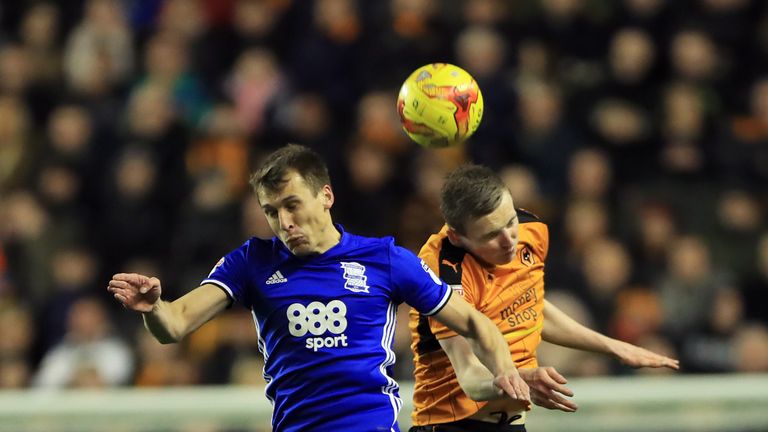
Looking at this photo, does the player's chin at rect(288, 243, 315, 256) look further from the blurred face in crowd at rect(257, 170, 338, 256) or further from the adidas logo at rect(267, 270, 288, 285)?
the adidas logo at rect(267, 270, 288, 285)

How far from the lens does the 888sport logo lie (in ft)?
16.6

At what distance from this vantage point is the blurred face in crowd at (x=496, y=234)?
5.32 m

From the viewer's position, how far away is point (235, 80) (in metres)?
11.4

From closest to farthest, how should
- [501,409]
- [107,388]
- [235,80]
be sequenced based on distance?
[501,409], [107,388], [235,80]

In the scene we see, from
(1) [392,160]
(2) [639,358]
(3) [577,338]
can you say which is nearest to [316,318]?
(3) [577,338]

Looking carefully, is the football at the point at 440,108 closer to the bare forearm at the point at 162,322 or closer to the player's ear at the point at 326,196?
the player's ear at the point at 326,196

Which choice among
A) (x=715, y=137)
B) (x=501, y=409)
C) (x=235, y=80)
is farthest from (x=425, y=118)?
(x=235, y=80)

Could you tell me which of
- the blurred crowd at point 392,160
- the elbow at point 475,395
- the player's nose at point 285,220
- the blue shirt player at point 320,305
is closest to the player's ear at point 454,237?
the blue shirt player at point 320,305

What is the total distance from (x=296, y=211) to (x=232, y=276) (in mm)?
353

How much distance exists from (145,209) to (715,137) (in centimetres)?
434

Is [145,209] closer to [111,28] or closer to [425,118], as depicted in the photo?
[111,28]

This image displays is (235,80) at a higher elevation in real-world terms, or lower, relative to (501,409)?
higher

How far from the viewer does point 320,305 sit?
507 cm

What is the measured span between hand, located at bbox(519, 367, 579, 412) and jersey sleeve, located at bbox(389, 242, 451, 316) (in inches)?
16.9
